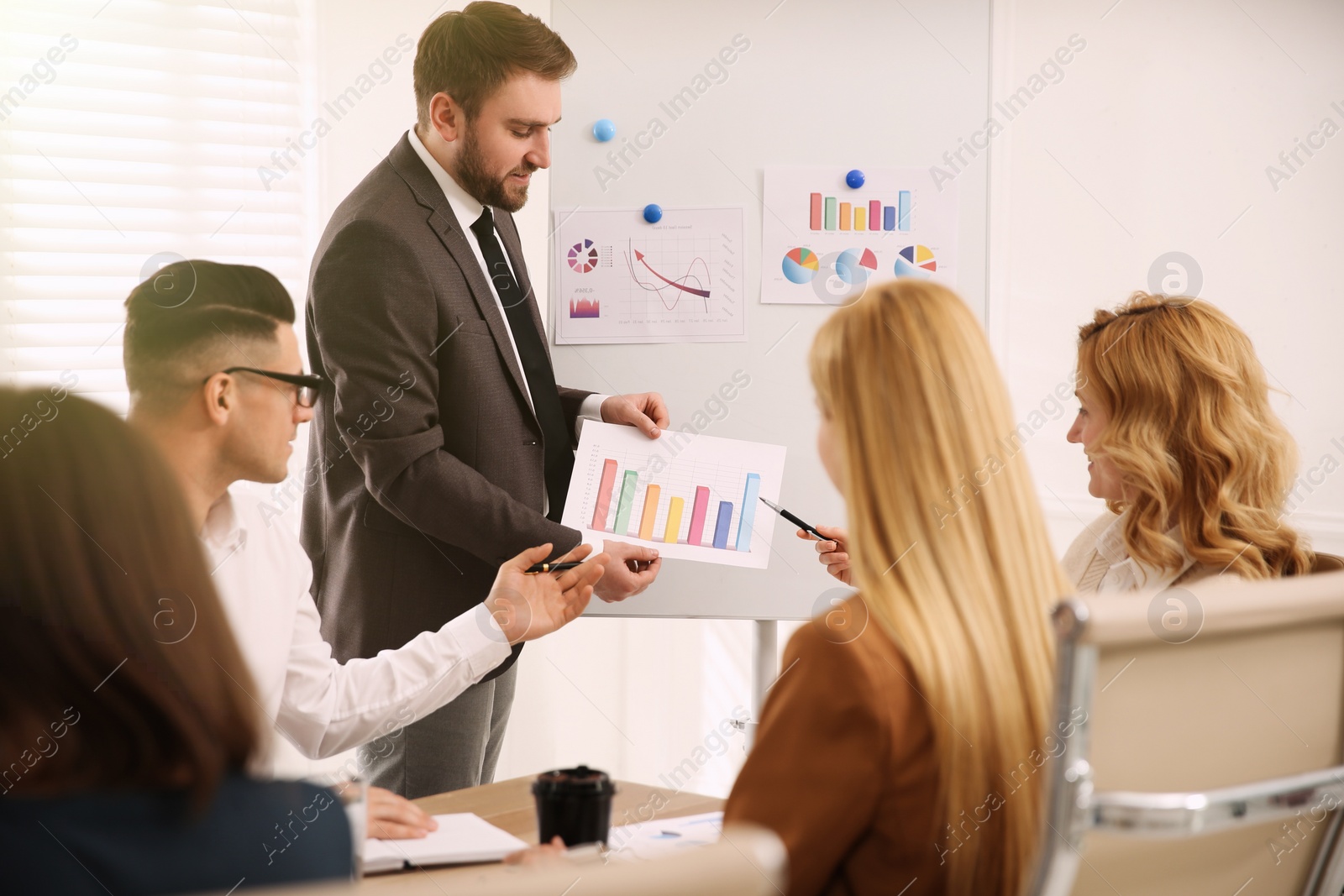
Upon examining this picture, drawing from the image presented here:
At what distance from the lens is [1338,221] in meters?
2.80

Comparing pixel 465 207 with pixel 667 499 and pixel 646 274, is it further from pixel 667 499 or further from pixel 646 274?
pixel 667 499

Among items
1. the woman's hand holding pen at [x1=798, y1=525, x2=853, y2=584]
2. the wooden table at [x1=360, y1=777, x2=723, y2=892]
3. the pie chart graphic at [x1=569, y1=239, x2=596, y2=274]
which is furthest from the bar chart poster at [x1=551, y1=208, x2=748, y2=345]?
the wooden table at [x1=360, y1=777, x2=723, y2=892]

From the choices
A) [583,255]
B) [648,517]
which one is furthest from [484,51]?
[648,517]

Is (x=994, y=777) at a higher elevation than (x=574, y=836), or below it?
higher

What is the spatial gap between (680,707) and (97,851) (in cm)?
283

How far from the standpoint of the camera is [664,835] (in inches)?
48.6

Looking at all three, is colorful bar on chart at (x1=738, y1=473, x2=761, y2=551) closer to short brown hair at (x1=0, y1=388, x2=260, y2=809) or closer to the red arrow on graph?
the red arrow on graph

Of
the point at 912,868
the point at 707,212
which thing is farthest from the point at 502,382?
the point at 912,868

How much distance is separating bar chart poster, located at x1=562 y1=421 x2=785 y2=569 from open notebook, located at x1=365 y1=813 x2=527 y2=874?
1.06m

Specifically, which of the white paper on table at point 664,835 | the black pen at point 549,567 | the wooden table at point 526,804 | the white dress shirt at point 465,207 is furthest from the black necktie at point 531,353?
the white paper on table at point 664,835

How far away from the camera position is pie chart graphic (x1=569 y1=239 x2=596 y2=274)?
2.48 m

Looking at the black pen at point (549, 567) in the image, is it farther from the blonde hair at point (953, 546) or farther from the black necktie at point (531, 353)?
the blonde hair at point (953, 546)

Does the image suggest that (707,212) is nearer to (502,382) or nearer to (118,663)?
(502,382)

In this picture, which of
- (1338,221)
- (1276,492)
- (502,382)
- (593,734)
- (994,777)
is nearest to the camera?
(994,777)
